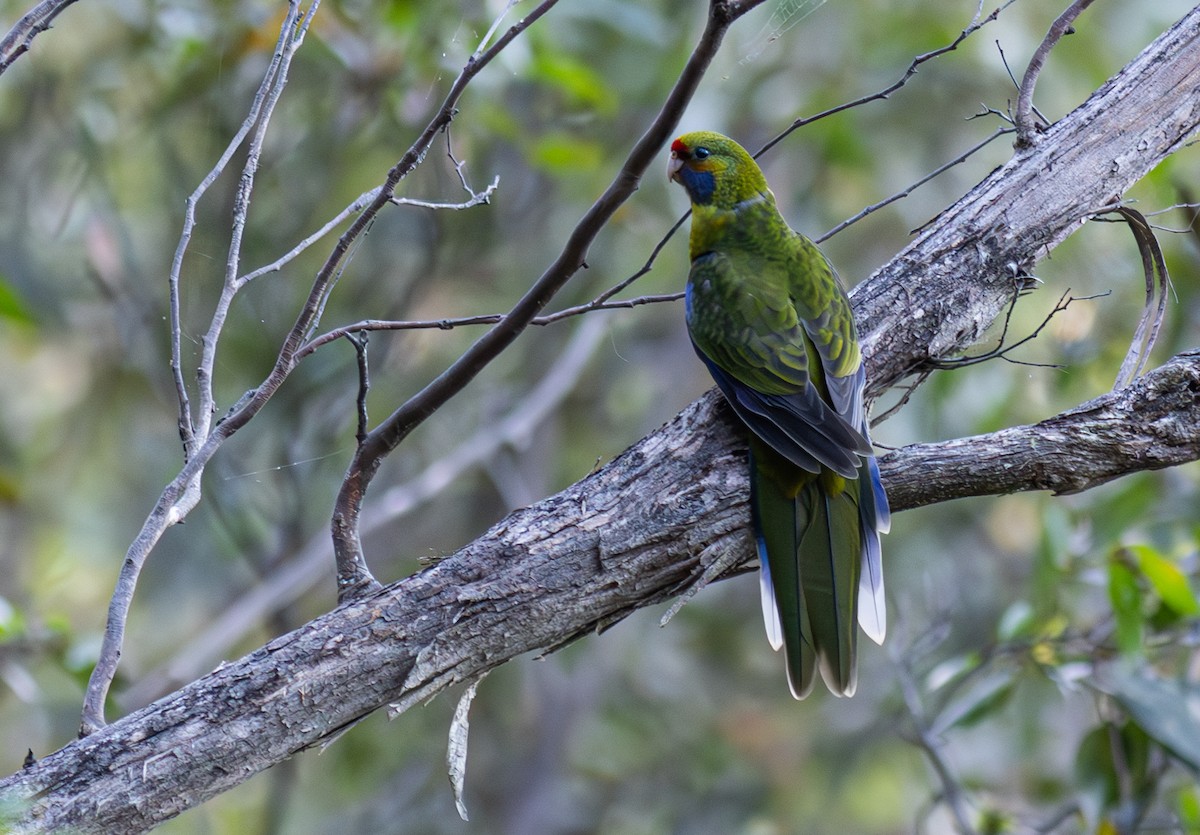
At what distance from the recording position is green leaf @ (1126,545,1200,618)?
3080mm

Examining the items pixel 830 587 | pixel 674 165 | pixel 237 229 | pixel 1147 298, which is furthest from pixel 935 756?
pixel 237 229

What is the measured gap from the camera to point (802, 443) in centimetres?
219

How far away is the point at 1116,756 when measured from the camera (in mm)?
3422

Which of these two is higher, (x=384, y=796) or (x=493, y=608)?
(x=384, y=796)

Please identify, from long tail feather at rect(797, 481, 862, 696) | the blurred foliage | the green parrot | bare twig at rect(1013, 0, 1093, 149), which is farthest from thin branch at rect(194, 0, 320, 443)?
the blurred foliage

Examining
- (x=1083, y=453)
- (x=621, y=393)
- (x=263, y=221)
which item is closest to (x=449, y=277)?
(x=263, y=221)

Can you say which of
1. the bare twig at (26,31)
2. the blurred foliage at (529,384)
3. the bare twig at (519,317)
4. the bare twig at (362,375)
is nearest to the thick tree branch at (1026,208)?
the bare twig at (519,317)

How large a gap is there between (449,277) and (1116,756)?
11.6 feet

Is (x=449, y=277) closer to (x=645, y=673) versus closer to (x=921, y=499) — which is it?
(x=645, y=673)

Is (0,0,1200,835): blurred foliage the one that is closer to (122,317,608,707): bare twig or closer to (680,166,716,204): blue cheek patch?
(122,317,608,707): bare twig

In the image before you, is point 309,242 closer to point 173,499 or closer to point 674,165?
point 173,499

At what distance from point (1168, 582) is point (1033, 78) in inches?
59.1

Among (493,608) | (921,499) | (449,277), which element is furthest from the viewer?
(449,277)

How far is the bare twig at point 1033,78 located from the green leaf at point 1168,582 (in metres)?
1.33
